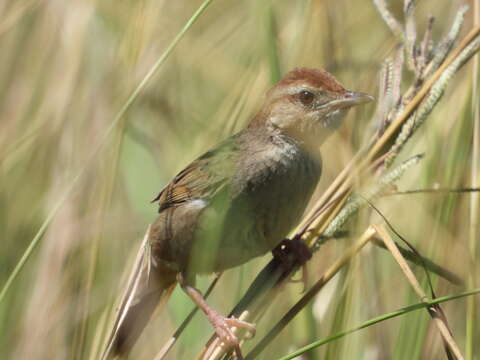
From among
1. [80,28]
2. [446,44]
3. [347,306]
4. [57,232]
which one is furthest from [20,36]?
[347,306]

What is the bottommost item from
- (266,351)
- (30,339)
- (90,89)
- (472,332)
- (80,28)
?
(472,332)

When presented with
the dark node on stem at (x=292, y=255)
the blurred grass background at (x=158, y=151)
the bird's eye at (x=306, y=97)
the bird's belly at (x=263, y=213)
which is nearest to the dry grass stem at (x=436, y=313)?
the blurred grass background at (x=158, y=151)

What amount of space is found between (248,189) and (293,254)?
411 mm

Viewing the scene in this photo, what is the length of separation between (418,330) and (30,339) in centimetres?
145

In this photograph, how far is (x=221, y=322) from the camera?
2.92m

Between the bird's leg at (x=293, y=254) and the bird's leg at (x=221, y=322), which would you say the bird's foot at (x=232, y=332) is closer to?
the bird's leg at (x=221, y=322)

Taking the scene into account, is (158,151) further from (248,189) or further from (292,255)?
(292,255)

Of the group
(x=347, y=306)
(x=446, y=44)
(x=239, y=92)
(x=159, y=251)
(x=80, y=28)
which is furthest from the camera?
(x=80, y=28)

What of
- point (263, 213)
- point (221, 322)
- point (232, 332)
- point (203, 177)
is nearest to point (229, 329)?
point (232, 332)

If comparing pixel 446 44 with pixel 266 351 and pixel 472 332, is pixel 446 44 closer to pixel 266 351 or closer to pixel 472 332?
pixel 472 332

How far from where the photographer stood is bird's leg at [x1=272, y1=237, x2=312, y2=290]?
2815 mm

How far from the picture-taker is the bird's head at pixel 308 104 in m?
3.23

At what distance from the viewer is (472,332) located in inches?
88.3

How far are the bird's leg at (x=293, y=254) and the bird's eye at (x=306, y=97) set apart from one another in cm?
64
